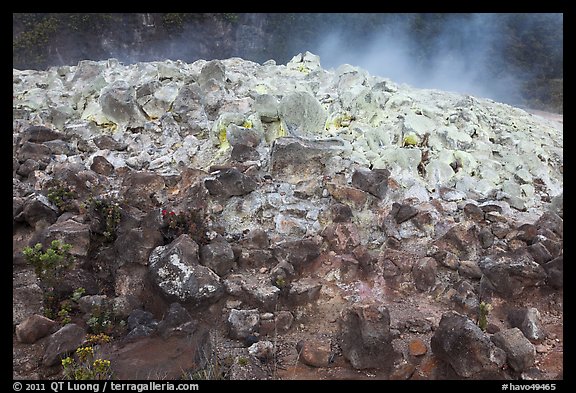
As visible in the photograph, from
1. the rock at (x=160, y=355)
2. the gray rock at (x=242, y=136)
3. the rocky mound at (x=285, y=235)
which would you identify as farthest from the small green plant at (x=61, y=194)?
the rock at (x=160, y=355)

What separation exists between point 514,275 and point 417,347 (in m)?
1.66

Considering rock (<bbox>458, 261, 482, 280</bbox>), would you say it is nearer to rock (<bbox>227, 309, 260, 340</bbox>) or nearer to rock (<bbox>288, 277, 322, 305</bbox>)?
rock (<bbox>288, 277, 322, 305</bbox>)

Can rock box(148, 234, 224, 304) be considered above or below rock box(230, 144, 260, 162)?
below

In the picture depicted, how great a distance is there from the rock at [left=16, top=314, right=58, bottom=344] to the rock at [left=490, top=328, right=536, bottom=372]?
4.30 metres

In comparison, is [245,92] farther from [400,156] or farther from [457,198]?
[457,198]

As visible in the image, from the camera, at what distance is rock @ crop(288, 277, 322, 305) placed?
5.32 m

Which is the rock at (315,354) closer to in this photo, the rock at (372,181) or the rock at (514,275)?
the rock at (514,275)

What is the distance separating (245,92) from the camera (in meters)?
9.61

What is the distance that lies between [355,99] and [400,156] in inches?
74.6

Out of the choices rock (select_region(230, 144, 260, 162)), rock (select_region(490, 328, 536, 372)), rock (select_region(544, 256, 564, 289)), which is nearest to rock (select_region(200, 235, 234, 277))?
rock (select_region(230, 144, 260, 162))

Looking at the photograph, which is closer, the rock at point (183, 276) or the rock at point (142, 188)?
the rock at point (183, 276)

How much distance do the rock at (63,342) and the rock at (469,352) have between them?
11.2ft

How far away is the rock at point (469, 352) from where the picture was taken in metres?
4.18

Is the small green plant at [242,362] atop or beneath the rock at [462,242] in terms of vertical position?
beneath
